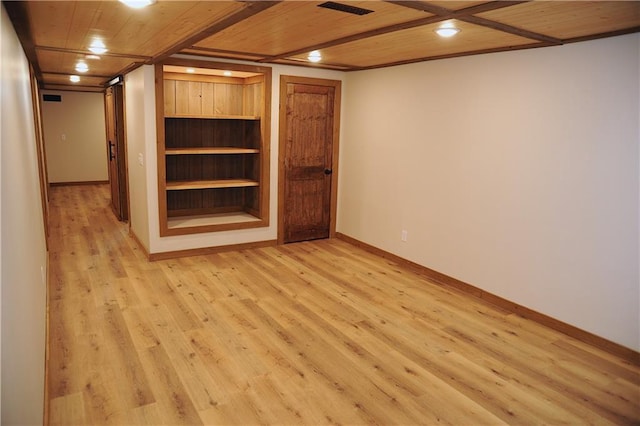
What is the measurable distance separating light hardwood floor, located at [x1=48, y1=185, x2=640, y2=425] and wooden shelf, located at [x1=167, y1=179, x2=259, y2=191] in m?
1.00

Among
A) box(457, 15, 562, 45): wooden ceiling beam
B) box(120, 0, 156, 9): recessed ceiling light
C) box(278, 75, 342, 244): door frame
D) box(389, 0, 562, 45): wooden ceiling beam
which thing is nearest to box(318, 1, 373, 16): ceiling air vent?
box(389, 0, 562, 45): wooden ceiling beam

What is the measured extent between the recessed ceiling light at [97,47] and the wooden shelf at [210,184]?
64.2 inches

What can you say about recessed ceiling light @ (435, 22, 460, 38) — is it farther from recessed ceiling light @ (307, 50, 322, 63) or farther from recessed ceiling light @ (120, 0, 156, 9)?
recessed ceiling light @ (120, 0, 156, 9)

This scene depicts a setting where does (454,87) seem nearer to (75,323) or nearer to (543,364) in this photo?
(543,364)

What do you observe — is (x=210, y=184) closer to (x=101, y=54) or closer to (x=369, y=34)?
(x=101, y=54)

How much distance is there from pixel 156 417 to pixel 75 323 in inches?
58.8

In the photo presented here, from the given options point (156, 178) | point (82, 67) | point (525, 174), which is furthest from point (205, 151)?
point (525, 174)

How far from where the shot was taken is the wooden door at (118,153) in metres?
6.71

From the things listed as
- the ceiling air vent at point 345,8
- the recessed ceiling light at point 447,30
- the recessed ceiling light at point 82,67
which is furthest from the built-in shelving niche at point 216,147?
the ceiling air vent at point 345,8

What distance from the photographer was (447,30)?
3.09 meters

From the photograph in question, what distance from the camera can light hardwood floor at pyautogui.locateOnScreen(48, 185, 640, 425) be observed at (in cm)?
259

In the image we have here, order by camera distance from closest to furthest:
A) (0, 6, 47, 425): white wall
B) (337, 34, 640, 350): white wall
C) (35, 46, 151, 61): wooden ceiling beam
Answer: (0, 6, 47, 425): white wall < (337, 34, 640, 350): white wall < (35, 46, 151, 61): wooden ceiling beam

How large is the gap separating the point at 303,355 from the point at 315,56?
292 cm

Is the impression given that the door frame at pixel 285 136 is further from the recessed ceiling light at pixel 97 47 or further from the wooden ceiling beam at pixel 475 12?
the wooden ceiling beam at pixel 475 12
